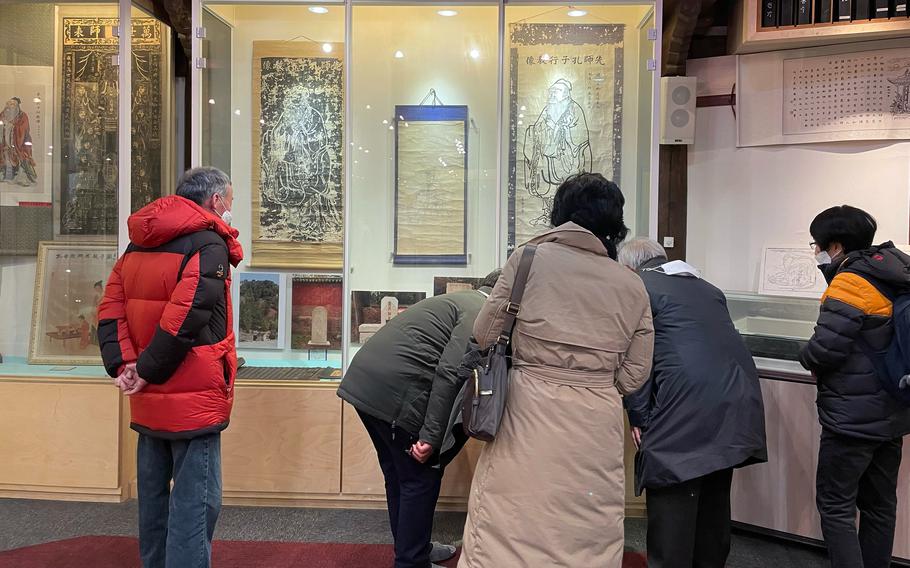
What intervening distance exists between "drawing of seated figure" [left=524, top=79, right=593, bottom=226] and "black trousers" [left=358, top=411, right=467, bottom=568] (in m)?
1.72

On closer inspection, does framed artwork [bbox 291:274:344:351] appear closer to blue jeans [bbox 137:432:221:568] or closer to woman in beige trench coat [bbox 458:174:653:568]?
blue jeans [bbox 137:432:221:568]

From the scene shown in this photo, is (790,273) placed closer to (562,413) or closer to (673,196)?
(673,196)

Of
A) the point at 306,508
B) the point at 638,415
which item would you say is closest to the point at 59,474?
the point at 306,508

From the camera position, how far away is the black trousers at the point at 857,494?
2410 millimetres

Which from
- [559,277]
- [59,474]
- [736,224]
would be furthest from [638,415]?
[59,474]

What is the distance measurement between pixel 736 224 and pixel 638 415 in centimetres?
223

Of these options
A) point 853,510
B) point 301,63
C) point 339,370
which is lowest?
point 853,510

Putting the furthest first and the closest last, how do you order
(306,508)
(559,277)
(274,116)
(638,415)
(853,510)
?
(274,116) < (306,508) < (853,510) < (638,415) < (559,277)

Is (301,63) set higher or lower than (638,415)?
higher

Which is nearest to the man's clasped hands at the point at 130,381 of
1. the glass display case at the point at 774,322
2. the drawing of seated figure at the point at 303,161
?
the drawing of seated figure at the point at 303,161

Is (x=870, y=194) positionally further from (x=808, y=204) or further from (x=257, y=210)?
(x=257, y=210)

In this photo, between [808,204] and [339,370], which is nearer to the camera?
[339,370]

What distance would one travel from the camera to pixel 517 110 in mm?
3562

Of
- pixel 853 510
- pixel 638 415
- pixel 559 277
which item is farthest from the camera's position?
pixel 853 510
